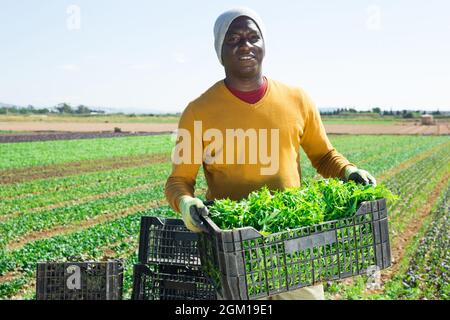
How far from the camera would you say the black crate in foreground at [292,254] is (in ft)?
8.96

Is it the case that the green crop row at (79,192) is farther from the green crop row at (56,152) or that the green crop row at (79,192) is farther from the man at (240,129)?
the man at (240,129)

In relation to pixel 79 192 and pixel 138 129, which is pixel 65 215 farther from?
pixel 138 129

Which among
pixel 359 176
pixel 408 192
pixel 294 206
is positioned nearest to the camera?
pixel 294 206

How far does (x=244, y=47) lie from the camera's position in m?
3.36

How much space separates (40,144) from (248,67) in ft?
110

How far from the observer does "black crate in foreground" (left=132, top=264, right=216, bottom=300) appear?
3.64 m

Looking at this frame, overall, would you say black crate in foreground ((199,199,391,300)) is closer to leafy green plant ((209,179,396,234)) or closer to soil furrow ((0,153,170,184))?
leafy green plant ((209,179,396,234))

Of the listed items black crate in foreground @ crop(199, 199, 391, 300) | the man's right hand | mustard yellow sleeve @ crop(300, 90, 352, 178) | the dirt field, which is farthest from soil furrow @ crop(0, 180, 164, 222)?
the dirt field

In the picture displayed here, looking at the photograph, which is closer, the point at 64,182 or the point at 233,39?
the point at 233,39

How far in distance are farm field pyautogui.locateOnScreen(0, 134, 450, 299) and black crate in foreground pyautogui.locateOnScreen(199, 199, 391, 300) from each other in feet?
3.01

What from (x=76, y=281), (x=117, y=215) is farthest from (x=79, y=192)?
(x=76, y=281)

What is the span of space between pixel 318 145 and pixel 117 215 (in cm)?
948

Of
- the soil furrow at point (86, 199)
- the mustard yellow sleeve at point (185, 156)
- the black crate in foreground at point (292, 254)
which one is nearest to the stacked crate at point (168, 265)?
the mustard yellow sleeve at point (185, 156)
